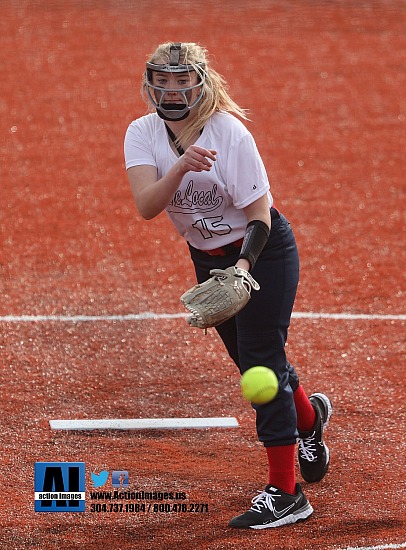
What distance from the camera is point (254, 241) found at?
394 centimetres

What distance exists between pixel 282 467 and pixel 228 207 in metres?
1.11

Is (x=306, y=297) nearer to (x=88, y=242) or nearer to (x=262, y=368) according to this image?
(x=88, y=242)

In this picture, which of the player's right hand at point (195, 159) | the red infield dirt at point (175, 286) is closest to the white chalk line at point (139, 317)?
the red infield dirt at point (175, 286)

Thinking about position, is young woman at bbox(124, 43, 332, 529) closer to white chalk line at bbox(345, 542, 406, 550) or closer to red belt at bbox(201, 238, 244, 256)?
red belt at bbox(201, 238, 244, 256)

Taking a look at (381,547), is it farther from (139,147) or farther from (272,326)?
(139,147)

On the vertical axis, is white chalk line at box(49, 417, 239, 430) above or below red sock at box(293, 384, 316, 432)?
below

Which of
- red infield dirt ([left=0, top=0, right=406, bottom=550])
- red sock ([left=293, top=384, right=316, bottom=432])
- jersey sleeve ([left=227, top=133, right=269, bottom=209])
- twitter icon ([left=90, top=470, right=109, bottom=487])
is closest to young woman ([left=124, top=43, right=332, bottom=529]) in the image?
jersey sleeve ([left=227, top=133, right=269, bottom=209])

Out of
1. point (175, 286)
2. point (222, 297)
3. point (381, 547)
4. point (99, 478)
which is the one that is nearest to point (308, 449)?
point (381, 547)

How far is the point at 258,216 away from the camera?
13.1 feet

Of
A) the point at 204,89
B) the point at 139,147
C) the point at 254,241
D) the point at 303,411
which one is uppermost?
the point at 204,89

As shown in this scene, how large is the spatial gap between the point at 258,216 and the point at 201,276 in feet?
1.73

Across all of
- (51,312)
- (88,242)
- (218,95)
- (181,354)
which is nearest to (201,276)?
(218,95)

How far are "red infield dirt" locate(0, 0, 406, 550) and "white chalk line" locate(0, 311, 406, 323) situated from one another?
2 cm

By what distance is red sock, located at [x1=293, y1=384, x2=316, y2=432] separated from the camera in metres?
4.53
